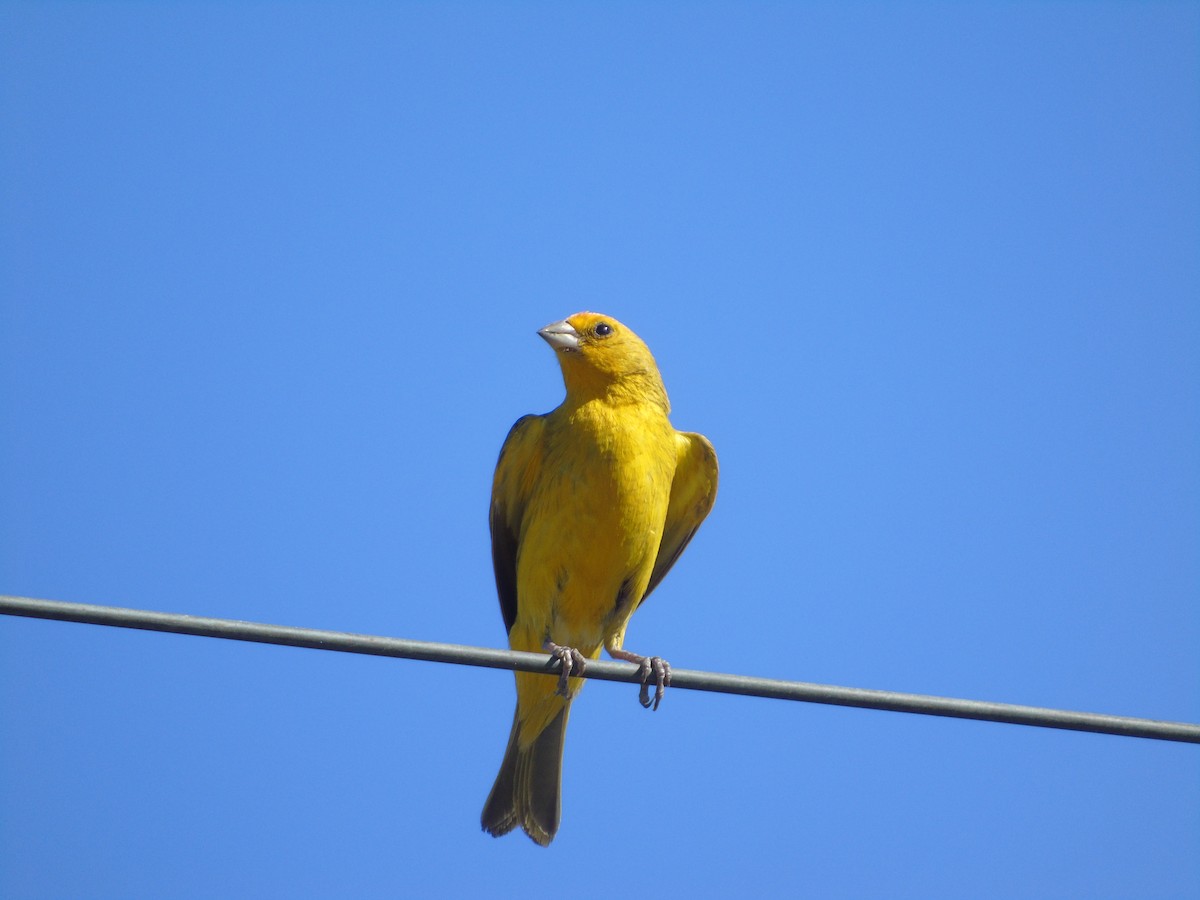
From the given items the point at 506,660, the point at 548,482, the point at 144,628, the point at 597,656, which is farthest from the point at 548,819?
the point at 144,628

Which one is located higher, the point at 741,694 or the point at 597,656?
the point at 597,656

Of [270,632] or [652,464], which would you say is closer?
[270,632]

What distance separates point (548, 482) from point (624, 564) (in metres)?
0.56

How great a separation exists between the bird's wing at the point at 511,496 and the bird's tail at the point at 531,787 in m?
0.63

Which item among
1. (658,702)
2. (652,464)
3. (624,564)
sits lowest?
(658,702)

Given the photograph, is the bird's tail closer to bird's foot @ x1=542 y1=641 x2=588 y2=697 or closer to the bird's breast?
the bird's breast

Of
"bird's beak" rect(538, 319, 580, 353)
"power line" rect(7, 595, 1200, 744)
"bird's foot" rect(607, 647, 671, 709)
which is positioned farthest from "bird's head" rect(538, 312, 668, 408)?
"power line" rect(7, 595, 1200, 744)

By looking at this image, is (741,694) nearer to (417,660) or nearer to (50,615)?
(417,660)

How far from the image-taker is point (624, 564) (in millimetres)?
6309

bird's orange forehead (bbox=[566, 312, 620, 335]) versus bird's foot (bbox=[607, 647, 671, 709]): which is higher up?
bird's orange forehead (bbox=[566, 312, 620, 335])

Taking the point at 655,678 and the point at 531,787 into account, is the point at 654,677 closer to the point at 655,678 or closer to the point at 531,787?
the point at 655,678

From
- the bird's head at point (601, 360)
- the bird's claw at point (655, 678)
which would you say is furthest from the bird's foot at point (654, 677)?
the bird's head at point (601, 360)

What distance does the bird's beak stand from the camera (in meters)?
6.85

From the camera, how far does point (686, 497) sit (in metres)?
7.06
